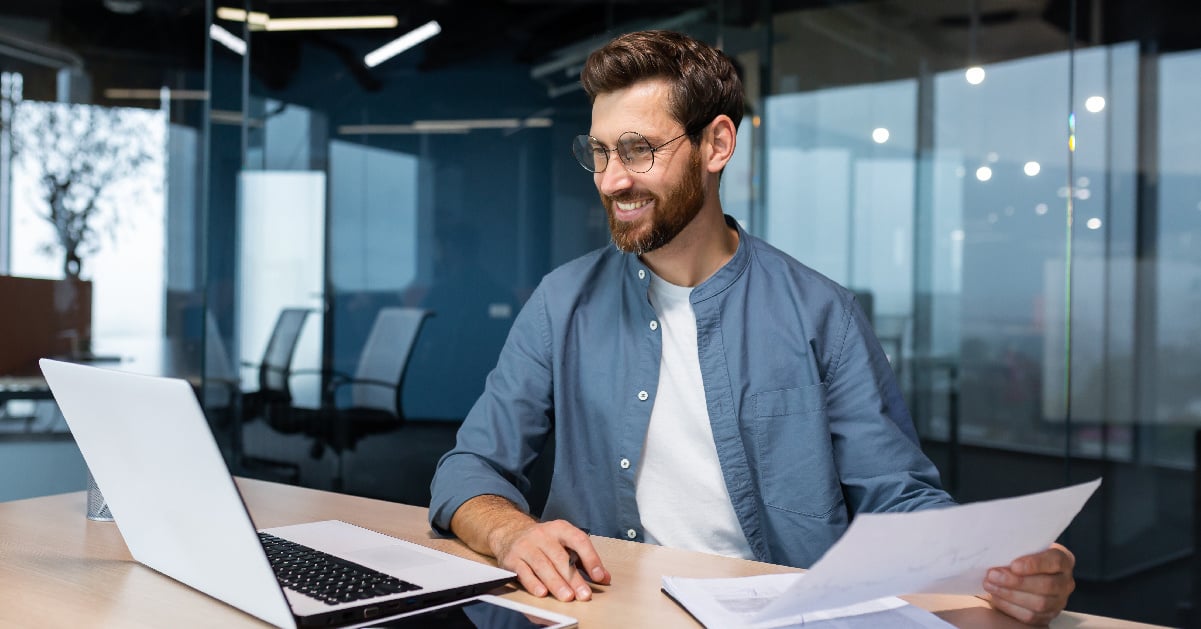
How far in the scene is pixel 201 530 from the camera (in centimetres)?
97

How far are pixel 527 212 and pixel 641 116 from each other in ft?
9.41

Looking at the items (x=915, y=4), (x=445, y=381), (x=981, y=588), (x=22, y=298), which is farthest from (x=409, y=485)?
(x=981, y=588)

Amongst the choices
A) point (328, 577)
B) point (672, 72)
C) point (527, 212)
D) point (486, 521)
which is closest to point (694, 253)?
point (672, 72)

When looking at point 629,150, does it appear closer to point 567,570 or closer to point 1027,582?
point 567,570

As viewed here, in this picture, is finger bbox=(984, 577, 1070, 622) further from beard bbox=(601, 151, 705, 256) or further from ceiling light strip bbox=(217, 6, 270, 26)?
ceiling light strip bbox=(217, 6, 270, 26)

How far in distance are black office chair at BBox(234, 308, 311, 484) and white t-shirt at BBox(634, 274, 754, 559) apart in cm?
328

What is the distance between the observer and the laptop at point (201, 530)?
897 millimetres

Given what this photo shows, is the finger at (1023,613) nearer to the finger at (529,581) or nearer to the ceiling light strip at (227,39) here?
the finger at (529,581)

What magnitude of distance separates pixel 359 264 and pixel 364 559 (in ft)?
11.5

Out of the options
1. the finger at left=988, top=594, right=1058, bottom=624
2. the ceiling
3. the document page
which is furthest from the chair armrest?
the finger at left=988, top=594, right=1058, bottom=624

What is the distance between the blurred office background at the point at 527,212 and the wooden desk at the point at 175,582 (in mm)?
2900

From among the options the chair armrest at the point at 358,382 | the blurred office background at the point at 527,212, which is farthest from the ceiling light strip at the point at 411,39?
the chair armrest at the point at 358,382

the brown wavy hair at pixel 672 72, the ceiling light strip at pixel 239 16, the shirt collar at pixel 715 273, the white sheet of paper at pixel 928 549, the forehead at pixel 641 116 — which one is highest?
the ceiling light strip at pixel 239 16

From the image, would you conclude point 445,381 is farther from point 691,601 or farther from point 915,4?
point 691,601
